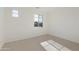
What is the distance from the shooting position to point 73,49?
1072 mm

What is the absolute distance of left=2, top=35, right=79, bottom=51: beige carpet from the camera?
1.05 m

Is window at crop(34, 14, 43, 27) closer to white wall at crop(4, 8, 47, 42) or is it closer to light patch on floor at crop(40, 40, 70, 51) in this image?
white wall at crop(4, 8, 47, 42)

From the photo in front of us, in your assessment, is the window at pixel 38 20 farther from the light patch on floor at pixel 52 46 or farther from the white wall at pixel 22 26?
the light patch on floor at pixel 52 46

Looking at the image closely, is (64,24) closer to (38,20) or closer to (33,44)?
(38,20)

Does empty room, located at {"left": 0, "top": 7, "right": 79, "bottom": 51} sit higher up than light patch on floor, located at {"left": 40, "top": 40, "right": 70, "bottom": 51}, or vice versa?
→ empty room, located at {"left": 0, "top": 7, "right": 79, "bottom": 51}

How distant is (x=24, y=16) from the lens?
1.08 m

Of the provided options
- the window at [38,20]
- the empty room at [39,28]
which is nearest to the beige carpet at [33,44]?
the empty room at [39,28]

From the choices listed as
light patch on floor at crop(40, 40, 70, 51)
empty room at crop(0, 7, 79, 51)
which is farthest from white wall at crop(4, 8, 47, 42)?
light patch on floor at crop(40, 40, 70, 51)

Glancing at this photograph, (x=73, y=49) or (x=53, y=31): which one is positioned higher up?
(x=53, y=31)
